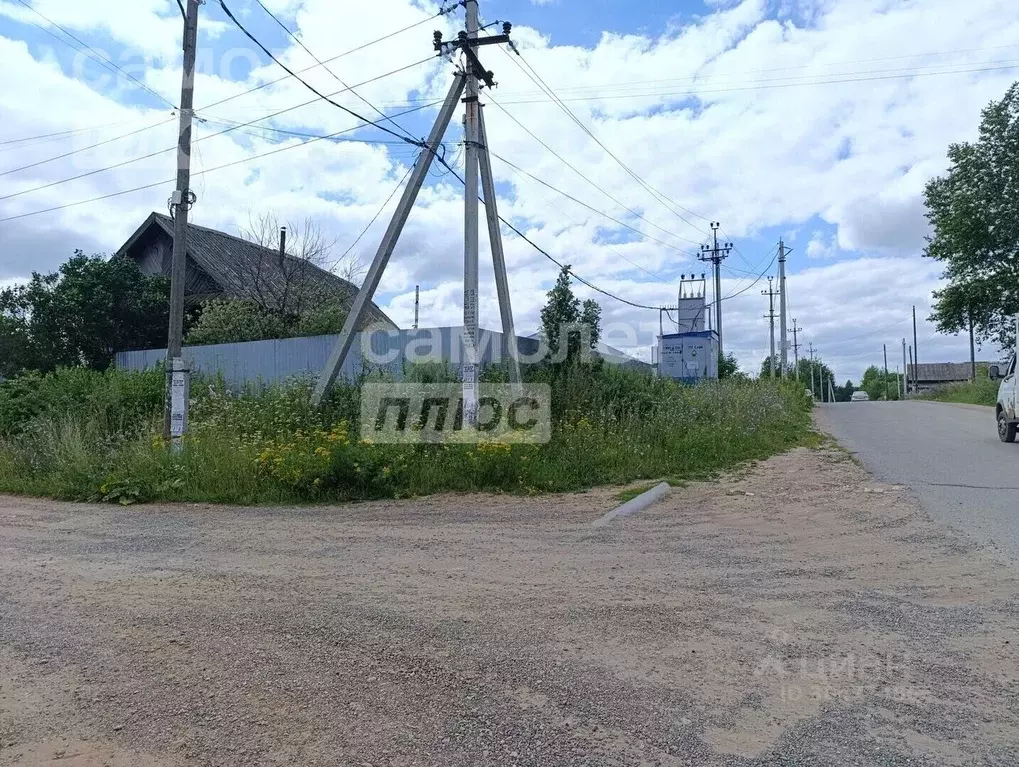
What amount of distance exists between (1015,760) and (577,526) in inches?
170

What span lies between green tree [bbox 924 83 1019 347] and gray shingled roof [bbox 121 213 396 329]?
1066 inches

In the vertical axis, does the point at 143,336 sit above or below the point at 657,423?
above

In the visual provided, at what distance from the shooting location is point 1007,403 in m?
13.3

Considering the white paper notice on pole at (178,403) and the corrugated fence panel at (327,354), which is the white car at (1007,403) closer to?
the corrugated fence panel at (327,354)

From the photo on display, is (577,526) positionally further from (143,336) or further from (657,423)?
(143,336)

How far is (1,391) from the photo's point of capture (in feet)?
43.6

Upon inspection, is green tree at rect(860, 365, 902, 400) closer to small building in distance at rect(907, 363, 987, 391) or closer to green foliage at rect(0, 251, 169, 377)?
small building in distance at rect(907, 363, 987, 391)

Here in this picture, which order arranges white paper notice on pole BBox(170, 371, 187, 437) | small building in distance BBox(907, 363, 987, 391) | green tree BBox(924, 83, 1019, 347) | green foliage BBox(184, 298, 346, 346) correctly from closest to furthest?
1. white paper notice on pole BBox(170, 371, 187, 437)
2. green foliage BBox(184, 298, 346, 346)
3. green tree BBox(924, 83, 1019, 347)
4. small building in distance BBox(907, 363, 987, 391)

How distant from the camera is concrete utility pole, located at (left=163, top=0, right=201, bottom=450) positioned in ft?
33.3

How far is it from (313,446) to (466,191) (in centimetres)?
477

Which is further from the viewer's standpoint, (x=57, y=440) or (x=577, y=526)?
(x=57, y=440)

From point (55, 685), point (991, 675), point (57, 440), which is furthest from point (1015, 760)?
point (57, 440)

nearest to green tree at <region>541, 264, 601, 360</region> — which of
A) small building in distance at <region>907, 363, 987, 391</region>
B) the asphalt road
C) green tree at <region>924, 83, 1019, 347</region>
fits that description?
the asphalt road

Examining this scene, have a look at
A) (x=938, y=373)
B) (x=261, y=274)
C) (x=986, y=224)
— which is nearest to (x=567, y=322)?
(x=261, y=274)
